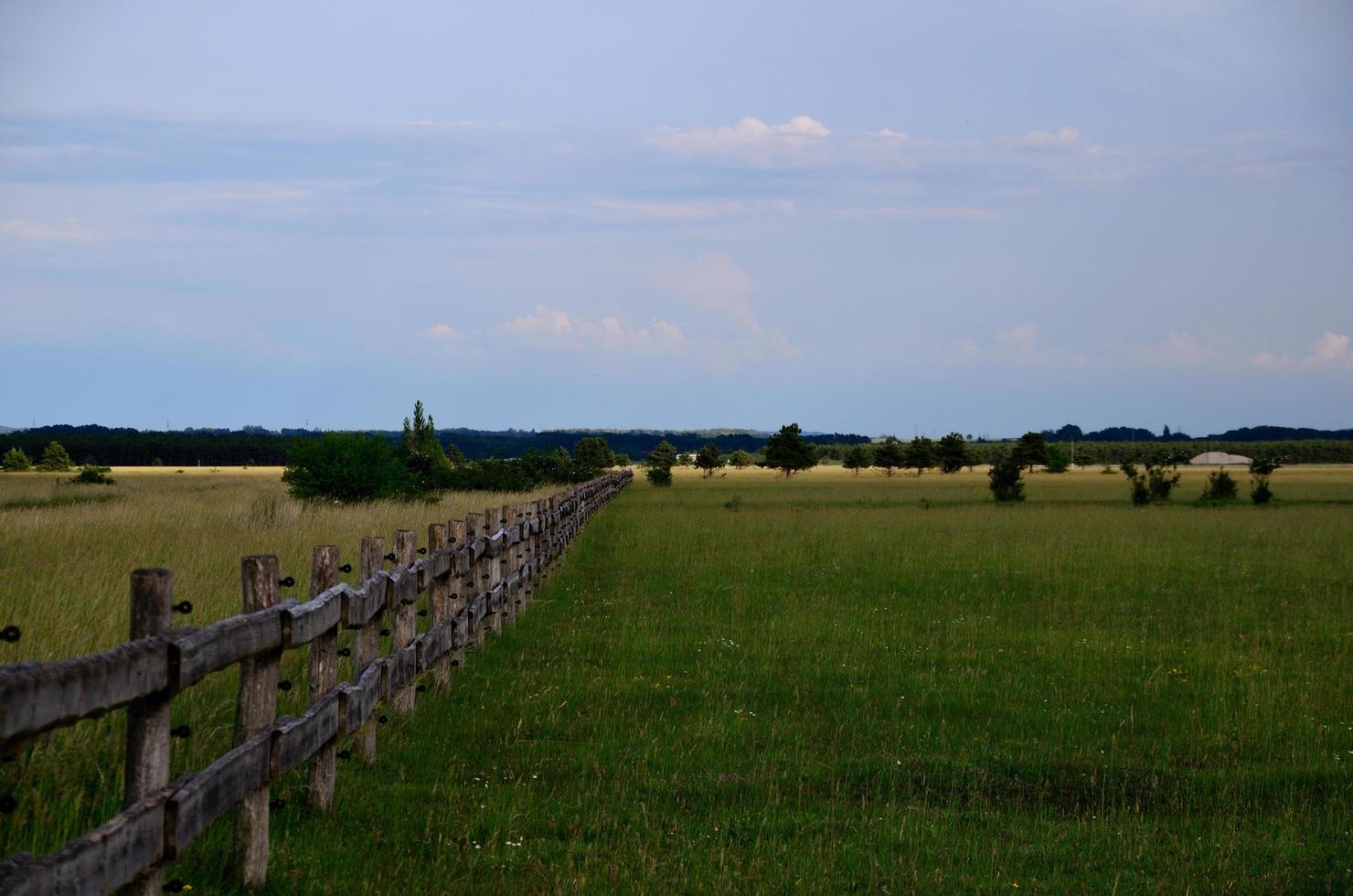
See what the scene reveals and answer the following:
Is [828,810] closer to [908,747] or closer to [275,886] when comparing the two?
[908,747]

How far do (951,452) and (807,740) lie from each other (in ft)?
463

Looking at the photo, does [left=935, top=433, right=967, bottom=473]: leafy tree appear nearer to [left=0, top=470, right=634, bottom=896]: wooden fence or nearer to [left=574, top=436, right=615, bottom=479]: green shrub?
[left=574, top=436, right=615, bottom=479]: green shrub

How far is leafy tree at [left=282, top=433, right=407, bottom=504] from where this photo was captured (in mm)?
37875

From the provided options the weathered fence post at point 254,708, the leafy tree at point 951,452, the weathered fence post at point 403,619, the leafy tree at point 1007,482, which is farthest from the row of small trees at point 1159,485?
the leafy tree at point 951,452

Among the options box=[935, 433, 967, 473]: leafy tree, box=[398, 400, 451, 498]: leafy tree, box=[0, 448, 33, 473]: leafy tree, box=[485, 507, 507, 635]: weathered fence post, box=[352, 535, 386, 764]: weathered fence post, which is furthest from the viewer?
box=[935, 433, 967, 473]: leafy tree

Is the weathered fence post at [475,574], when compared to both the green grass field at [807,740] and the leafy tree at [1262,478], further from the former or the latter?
the leafy tree at [1262,478]

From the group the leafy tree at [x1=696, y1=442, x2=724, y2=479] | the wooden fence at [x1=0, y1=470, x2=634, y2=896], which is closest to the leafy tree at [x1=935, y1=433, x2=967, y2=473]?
the leafy tree at [x1=696, y1=442, x2=724, y2=479]

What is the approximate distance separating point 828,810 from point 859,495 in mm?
60770

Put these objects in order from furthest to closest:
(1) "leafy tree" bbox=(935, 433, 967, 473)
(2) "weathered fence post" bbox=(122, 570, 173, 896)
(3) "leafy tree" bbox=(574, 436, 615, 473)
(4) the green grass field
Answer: (1) "leafy tree" bbox=(935, 433, 967, 473) → (3) "leafy tree" bbox=(574, 436, 615, 473) → (4) the green grass field → (2) "weathered fence post" bbox=(122, 570, 173, 896)

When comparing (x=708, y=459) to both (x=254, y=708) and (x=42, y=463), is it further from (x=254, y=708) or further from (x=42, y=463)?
(x=254, y=708)

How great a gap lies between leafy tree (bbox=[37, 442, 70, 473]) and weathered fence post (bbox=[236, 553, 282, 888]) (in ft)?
384

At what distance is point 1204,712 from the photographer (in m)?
11.2

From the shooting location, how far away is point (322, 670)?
6.91m

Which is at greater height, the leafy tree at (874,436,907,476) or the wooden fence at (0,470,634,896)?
the leafy tree at (874,436,907,476)
